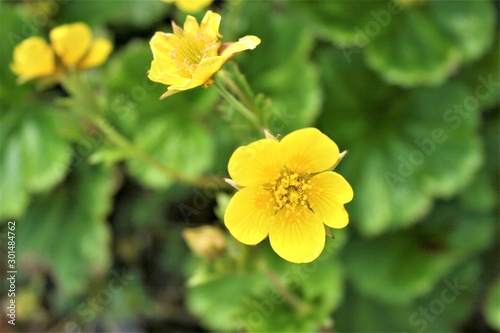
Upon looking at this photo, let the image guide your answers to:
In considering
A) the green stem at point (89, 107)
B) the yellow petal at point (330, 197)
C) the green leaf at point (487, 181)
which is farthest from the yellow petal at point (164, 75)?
the green leaf at point (487, 181)

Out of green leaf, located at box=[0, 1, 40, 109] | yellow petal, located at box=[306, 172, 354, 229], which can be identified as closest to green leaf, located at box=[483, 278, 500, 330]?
yellow petal, located at box=[306, 172, 354, 229]

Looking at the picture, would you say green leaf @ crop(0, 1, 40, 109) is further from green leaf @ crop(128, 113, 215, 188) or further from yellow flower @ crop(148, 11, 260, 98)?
yellow flower @ crop(148, 11, 260, 98)

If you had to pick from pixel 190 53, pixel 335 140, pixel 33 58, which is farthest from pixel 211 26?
pixel 335 140

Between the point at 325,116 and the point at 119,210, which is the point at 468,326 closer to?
the point at 325,116

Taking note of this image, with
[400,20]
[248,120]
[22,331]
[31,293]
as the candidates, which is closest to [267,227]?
[248,120]

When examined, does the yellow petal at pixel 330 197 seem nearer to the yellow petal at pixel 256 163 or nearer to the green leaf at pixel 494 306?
the yellow petal at pixel 256 163

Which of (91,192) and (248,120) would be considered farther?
(91,192)
